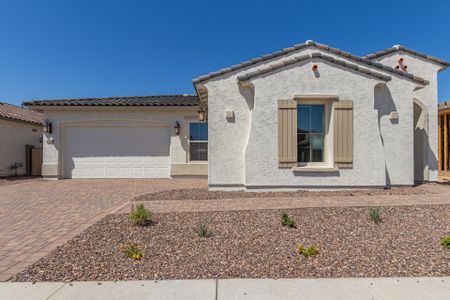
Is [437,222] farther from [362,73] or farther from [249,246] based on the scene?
[362,73]

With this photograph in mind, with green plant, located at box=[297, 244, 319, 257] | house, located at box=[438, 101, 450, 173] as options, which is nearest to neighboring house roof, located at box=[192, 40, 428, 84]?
house, located at box=[438, 101, 450, 173]

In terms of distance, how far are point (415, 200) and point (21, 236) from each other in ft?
28.5

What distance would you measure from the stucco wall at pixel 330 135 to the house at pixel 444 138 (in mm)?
5015

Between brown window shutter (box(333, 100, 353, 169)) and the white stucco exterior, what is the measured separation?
0.58 ft

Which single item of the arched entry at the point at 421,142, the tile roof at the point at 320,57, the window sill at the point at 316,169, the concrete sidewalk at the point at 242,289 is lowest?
the concrete sidewalk at the point at 242,289

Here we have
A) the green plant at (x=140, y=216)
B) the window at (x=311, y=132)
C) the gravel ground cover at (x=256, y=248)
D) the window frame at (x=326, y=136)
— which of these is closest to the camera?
the gravel ground cover at (x=256, y=248)

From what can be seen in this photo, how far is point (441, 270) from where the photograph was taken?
2908 millimetres

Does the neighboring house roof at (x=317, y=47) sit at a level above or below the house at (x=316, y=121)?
above

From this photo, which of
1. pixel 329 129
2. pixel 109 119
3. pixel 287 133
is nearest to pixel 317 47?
pixel 329 129

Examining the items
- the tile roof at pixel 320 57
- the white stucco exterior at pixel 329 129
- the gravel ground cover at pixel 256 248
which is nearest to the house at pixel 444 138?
the white stucco exterior at pixel 329 129

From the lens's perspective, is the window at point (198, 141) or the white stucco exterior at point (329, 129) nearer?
the white stucco exterior at point (329, 129)

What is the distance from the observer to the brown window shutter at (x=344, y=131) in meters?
6.98

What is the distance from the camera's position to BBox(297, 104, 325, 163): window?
7332mm

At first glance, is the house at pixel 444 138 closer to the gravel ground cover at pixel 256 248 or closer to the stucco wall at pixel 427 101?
the stucco wall at pixel 427 101
